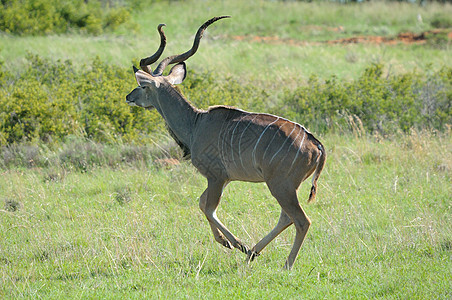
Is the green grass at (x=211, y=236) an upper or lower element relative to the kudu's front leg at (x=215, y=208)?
lower

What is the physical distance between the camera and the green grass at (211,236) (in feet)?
14.9

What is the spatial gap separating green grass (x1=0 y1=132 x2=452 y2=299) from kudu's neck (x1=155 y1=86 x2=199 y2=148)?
89cm

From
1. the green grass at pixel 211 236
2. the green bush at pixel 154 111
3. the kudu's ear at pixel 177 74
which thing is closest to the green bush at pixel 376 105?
the green bush at pixel 154 111

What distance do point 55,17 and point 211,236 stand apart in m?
16.2

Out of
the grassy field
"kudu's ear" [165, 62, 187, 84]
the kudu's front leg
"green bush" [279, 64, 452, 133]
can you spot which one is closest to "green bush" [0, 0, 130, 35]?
the grassy field

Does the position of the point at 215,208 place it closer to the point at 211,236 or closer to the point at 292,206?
the point at 211,236

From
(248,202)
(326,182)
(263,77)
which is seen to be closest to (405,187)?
(326,182)

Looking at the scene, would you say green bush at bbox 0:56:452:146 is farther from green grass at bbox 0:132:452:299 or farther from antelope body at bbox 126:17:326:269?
antelope body at bbox 126:17:326:269

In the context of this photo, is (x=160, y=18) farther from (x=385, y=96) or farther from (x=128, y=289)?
(x=128, y=289)

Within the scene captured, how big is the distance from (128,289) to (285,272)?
1193mm

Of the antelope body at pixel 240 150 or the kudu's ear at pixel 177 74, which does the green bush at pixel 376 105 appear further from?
the antelope body at pixel 240 150

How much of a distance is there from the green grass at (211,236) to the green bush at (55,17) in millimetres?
11731

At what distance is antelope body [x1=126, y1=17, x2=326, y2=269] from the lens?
4777 mm

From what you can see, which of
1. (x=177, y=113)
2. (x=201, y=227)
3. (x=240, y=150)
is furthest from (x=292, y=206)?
(x=177, y=113)
